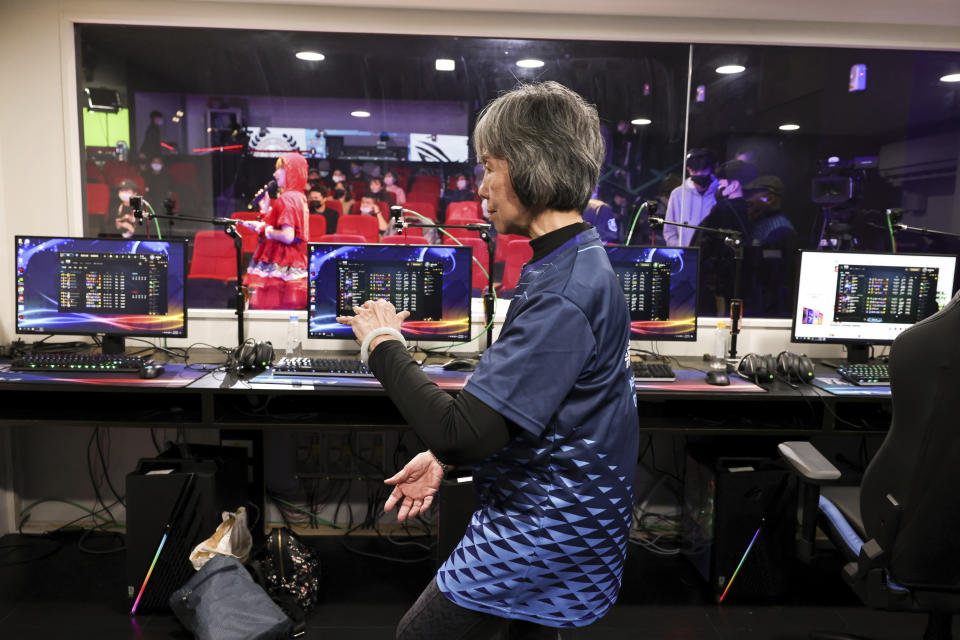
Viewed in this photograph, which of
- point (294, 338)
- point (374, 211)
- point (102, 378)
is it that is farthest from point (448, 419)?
point (374, 211)

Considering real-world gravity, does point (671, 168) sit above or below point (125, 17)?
below

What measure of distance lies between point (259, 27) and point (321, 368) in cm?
158

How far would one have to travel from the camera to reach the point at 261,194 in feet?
9.82

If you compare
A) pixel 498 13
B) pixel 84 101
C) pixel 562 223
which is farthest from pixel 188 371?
pixel 498 13

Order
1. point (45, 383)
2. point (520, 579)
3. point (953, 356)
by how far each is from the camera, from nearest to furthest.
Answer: point (520, 579) → point (953, 356) → point (45, 383)

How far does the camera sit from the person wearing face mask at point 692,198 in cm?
298

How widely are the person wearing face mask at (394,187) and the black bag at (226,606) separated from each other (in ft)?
5.79

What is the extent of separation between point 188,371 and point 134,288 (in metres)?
0.44

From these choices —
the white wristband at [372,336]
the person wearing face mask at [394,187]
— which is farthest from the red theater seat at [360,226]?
the white wristband at [372,336]

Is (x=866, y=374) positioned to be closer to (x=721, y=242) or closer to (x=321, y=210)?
(x=721, y=242)

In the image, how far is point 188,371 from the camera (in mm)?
2312

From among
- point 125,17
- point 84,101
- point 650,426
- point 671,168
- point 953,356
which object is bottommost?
point 650,426

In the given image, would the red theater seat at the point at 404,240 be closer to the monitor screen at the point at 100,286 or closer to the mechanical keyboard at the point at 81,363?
the monitor screen at the point at 100,286

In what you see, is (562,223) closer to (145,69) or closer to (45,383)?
(45,383)
